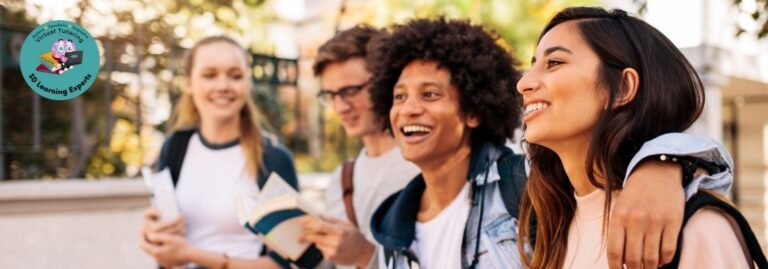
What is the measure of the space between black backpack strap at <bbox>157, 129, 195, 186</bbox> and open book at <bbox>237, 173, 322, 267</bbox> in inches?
26.4

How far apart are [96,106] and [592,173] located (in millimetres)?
3500

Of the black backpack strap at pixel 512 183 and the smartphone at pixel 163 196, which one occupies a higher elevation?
the black backpack strap at pixel 512 183

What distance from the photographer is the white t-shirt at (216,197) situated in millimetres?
3154

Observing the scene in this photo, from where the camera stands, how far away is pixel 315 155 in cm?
664

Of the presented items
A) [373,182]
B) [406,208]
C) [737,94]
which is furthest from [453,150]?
[737,94]

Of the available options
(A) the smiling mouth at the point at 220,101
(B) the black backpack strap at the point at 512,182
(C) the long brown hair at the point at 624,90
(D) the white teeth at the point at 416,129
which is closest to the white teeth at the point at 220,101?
(A) the smiling mouth at the point at 220,101

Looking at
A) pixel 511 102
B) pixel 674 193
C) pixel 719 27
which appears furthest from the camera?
pixel 719 27

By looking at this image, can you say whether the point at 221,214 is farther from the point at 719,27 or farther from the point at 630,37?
the point at 719,27

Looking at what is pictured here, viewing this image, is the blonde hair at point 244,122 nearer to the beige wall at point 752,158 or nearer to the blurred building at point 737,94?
the blurred building at point 737,94

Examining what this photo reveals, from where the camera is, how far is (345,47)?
10.5ft

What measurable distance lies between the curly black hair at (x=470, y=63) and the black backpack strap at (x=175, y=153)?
3.68 feet

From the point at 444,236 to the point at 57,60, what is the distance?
128 cm

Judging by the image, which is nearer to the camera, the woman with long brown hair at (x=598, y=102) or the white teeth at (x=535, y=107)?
the woman with long brown hair at (x=598, y=102)

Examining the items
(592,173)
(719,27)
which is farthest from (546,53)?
(719,27)
